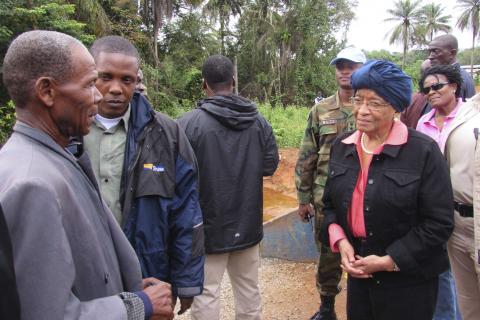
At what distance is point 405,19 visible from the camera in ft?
153

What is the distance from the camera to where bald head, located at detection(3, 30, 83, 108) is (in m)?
1.24

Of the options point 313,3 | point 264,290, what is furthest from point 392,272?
point 313,3

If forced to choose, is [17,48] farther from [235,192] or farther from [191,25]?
[191,25]

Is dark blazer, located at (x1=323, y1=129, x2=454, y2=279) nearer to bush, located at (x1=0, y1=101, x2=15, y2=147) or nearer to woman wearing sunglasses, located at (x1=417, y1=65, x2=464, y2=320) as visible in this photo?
woman wearing sunglasses, located at (x1=417, y1=65, x2=464, y2=320)

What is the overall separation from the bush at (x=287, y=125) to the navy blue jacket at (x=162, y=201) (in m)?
10.8

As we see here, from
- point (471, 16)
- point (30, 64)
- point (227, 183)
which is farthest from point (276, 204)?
point (471, 16)

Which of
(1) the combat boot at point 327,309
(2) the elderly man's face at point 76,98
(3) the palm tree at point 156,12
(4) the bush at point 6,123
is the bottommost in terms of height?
(1) the combat boot at point 327,309

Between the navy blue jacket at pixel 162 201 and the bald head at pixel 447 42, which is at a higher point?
the bald head at pixel 447 42

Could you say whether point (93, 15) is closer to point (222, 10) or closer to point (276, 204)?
point (276, 204)

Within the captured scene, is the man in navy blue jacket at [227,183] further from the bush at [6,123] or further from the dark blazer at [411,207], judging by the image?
the bush at [6,123]

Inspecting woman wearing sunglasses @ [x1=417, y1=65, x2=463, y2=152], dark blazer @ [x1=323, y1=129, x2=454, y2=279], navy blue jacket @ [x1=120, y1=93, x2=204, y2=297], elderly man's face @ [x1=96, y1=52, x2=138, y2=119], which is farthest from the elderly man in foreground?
woman wearing sunglasses @ [x1=417, y1=65, x2=463, y2=152]

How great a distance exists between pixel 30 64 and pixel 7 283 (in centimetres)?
68

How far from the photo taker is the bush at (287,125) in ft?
43.1

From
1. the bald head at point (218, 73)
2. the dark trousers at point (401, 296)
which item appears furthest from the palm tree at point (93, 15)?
the dark trousers at point (401, 296)
